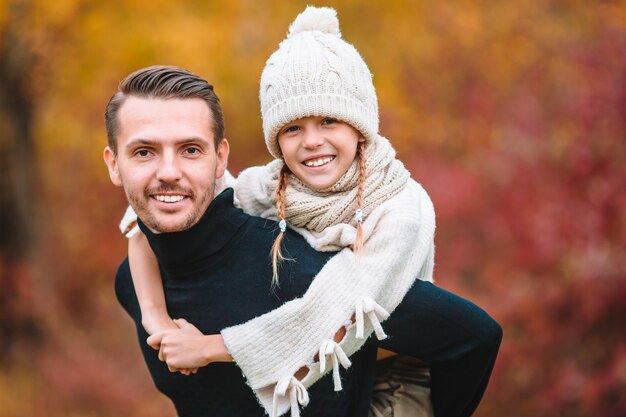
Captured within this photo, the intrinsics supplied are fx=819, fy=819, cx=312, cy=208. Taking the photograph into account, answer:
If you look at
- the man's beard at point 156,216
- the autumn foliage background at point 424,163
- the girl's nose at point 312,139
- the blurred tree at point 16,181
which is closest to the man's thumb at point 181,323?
the man's beard at point 156,216

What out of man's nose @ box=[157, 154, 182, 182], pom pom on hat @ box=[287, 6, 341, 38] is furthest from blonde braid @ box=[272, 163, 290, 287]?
pom pom on hat @ box=[287, 6, 341, 38]

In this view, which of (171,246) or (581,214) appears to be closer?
(171,246)

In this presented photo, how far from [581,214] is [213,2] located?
4.88 metres

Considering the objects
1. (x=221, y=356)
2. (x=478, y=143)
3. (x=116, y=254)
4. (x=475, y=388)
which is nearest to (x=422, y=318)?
(x=475, y=388)

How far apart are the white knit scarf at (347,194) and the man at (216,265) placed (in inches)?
3.3

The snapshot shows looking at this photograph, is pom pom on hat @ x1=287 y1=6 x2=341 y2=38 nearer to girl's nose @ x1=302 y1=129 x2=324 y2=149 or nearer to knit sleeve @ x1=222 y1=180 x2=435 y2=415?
girl's nose @ x1=302 y1=129 x2=324 y2=149

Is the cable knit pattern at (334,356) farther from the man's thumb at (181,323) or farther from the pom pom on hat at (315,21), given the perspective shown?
the pom pom on hat at (315,21)

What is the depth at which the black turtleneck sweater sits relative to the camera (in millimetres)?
2457

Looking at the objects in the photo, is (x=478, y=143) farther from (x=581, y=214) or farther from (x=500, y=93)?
(x=581, y=214)

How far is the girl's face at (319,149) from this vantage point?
2.53m

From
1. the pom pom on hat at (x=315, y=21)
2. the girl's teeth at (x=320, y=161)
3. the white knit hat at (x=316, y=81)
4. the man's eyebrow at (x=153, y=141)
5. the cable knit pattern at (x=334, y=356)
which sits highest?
the pom pom on hat at (x=315, y=21)

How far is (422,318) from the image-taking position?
2354 millimetres

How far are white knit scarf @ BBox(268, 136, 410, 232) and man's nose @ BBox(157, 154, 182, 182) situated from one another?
38 centimetres

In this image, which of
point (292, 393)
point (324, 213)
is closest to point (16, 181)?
point (324, 213)
